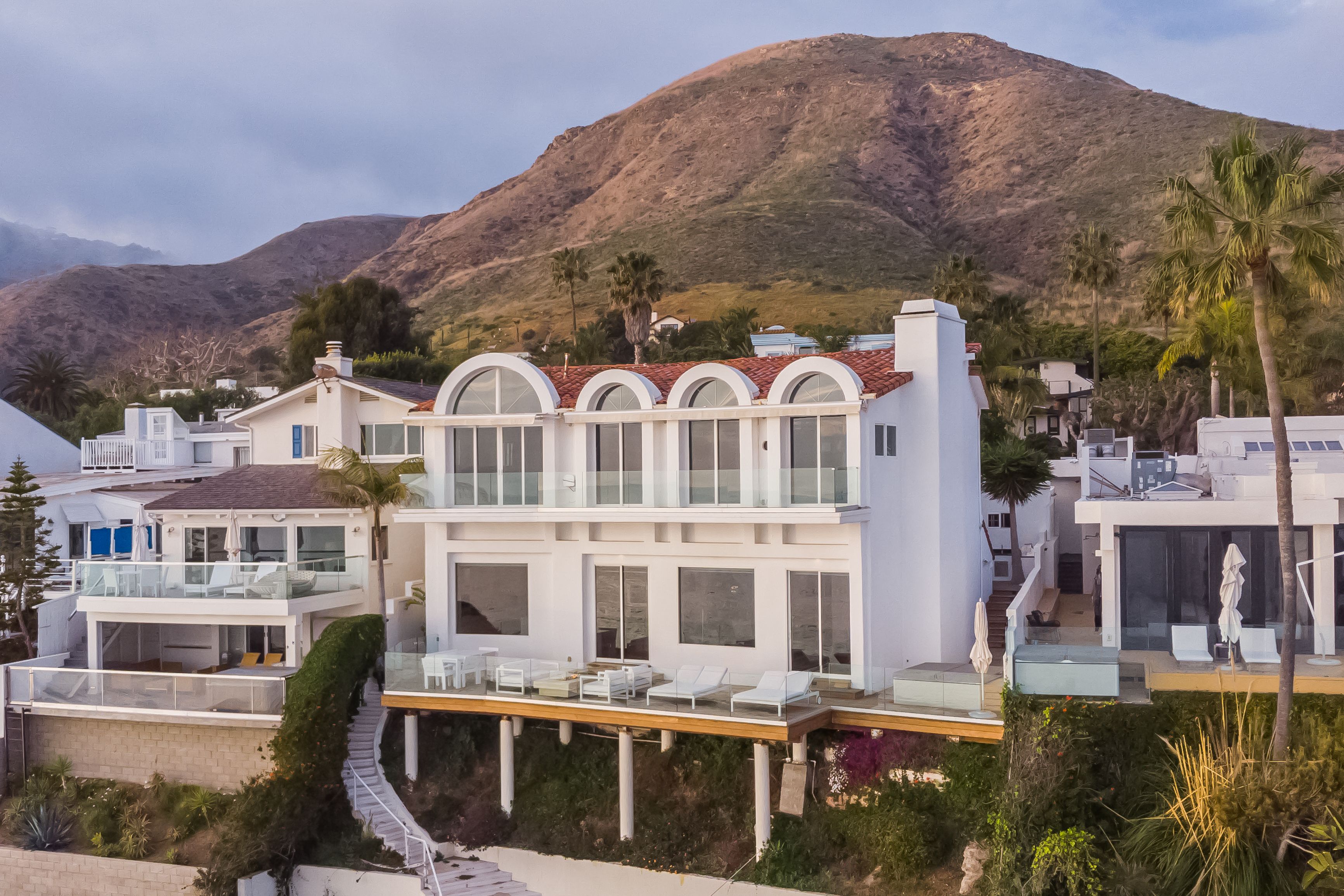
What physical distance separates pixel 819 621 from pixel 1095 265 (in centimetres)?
4277

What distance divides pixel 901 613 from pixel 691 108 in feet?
507

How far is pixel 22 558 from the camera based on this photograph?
28.1 meters

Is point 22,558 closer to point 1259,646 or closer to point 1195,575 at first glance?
point 1195,575

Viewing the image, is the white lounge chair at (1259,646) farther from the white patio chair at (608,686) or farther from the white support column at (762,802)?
the white patio chair at (608,686)

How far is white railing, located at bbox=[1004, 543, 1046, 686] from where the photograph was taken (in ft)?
60.7

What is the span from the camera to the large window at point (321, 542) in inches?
1113

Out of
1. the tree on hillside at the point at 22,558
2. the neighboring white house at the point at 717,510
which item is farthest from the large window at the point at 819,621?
the tree on hillside at the point at 22,558

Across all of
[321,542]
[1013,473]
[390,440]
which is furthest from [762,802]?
[390,440]

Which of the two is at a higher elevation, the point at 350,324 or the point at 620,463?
the point at 350,324

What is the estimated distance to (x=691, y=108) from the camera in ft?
549

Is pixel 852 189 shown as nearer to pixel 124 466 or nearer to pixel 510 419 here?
pixel 124 466

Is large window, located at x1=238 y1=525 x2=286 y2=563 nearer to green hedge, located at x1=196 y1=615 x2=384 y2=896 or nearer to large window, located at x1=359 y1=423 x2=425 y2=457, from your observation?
large window, located at x1=359 y1=423 x2=425 y2=457

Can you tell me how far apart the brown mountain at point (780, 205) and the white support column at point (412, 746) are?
189 feet

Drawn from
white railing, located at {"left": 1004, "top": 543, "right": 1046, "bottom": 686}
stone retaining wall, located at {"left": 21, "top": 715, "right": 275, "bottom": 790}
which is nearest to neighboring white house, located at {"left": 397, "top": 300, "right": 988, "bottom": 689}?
white railing, located at {"left": 1004, "top": 543, "right": 1046, "bottom": 686}
